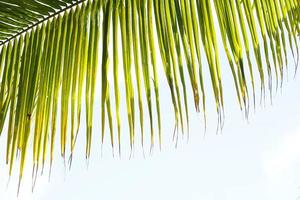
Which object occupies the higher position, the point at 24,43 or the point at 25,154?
the point at 24,43

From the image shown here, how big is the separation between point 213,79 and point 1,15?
1.58ft

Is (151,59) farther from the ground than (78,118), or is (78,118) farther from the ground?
(151,59)

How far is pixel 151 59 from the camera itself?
1.25m

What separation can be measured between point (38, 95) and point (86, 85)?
0.35 feet

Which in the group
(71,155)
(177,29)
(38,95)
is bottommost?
(71,155)

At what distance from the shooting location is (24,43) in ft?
4.40

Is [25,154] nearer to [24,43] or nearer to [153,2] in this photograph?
[24,43]

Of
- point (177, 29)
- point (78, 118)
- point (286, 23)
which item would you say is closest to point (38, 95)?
point (78, 118)

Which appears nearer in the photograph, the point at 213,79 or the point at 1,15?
the point at 213,79

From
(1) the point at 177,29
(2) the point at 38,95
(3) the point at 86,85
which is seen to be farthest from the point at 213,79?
(2) the point at 38,95

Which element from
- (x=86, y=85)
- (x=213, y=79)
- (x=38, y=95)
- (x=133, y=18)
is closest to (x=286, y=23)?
(x=213, y=79)

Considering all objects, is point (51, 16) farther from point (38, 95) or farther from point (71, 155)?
point (71, 155)

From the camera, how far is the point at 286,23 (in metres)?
1.28

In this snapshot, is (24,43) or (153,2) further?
(24,43)
